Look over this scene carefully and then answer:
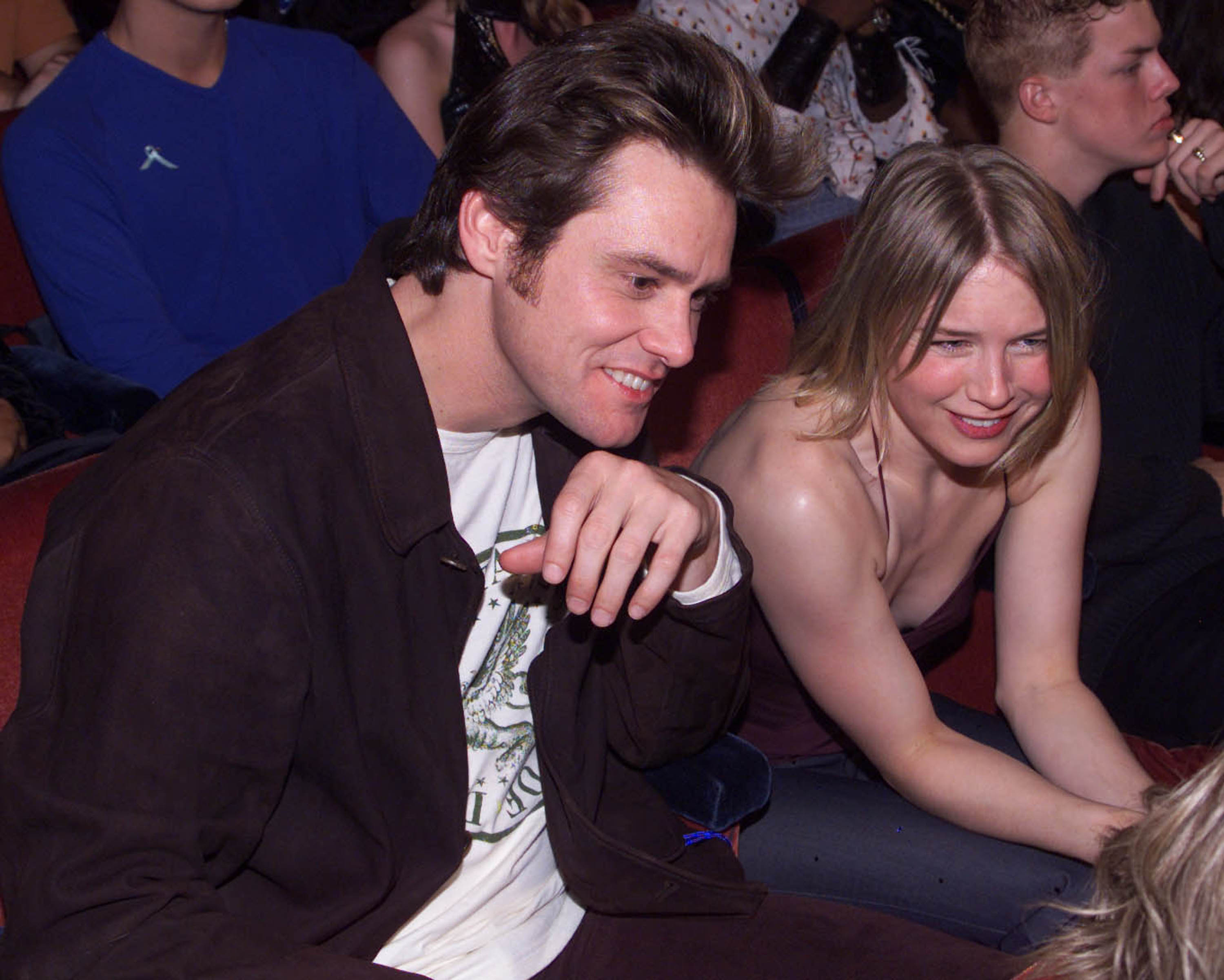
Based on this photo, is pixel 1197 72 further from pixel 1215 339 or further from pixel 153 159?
pixel 153 159

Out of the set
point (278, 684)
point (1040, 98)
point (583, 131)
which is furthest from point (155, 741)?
point (1040, 98)

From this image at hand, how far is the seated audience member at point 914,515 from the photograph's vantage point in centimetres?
132

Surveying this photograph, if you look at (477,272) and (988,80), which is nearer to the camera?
(477,272)

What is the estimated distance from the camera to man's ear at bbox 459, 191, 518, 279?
111cm

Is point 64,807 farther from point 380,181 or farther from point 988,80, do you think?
point 988,80

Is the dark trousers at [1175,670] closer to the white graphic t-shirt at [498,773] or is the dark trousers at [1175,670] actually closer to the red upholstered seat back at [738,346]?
the red upholstered seat back at [738,346]

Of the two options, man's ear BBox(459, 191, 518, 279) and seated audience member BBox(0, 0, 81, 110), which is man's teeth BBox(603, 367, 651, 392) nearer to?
man's ear BBox(459, 191, 518, 279)

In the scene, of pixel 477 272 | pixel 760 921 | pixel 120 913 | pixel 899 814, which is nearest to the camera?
pixel 120 913

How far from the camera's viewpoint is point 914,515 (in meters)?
1.47

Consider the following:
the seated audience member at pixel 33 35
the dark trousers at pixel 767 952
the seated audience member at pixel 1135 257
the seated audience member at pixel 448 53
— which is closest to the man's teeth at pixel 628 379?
the dark trousers at pixel 767 952

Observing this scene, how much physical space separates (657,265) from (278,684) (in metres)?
0.49

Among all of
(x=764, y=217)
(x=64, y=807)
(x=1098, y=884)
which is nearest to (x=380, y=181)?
(x=764, y=217)

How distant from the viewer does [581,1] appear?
3016mm

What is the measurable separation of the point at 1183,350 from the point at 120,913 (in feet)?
6.36
